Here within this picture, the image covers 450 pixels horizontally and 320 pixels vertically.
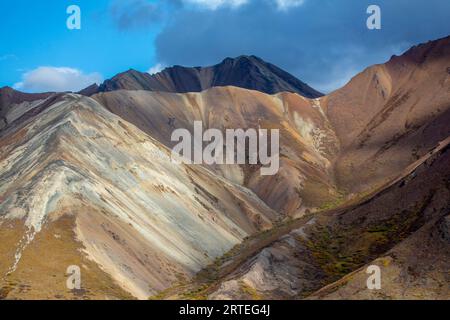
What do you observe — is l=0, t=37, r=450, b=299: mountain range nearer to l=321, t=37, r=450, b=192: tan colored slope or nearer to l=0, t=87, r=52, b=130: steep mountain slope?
l=321, t=37, r=450, b=192: tan colored slope

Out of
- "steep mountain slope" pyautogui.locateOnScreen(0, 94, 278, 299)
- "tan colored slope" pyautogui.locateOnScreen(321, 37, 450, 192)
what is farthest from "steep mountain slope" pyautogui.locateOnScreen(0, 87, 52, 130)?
"tan colored slope" pyautogui.locateOnScreen(321, 37, 450, 192)

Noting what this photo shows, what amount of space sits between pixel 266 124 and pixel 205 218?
65762 millimetres

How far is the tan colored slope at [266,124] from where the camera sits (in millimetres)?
115688

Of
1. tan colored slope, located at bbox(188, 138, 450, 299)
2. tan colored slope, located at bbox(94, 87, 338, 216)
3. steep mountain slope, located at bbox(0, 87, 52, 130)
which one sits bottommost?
tan colored slope, located at bbox(188, 138, 450, 299)

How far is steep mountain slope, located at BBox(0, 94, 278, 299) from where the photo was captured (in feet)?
165

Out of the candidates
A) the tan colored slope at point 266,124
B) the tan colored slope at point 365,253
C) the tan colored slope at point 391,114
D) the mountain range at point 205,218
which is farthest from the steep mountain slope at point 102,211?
the tan colored slope at point 391,114

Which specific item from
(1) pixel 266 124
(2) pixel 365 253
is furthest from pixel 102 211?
(1) pixel 266 124

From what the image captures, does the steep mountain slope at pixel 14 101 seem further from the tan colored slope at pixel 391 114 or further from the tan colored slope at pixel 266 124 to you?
the tan colored slope at pixel 391 114

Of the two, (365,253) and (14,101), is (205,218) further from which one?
(14,101)

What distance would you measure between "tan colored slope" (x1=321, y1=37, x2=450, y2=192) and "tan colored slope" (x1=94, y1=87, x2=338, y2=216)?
4795 mm

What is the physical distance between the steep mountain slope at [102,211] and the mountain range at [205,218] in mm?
171

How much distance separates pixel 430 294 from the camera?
39.9m

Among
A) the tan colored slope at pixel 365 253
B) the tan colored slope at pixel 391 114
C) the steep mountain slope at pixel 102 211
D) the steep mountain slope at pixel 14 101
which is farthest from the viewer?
the steep mountain slope at pixel 14 101

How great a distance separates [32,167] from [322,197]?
59118mm
